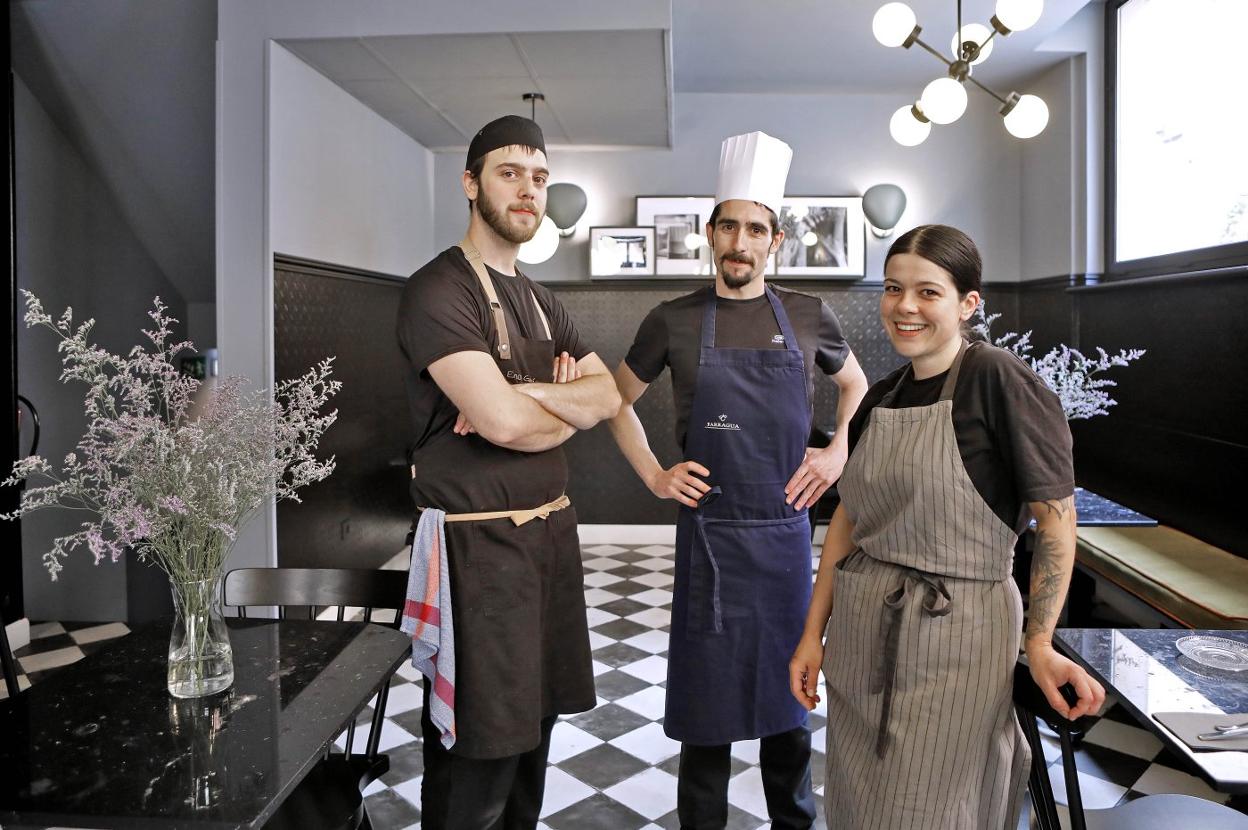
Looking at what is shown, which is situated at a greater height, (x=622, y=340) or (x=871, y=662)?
(x=622, y=340)

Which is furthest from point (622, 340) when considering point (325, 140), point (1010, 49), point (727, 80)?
point (1010, 49)

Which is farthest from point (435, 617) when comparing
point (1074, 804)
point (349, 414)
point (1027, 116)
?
point (349, 414)

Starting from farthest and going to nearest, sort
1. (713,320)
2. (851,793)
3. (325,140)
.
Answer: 1. (325,140)
2. (713,320)
3. (851,793)

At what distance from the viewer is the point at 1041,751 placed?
1.46 metres

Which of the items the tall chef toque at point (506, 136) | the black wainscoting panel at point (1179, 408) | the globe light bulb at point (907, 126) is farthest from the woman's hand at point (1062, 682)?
the black wainscoting panel at point (1179, 408)

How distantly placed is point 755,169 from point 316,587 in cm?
163

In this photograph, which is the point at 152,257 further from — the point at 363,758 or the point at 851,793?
the point at 851,793

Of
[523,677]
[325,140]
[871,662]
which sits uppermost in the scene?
[325,140]

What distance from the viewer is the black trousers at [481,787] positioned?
1.94 meters

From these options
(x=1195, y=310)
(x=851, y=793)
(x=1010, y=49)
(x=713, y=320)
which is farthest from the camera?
(x=1010, y=49)

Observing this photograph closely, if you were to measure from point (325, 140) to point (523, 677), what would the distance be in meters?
3.71

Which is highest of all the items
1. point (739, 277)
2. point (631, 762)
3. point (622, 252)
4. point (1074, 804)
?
point (622, 252)

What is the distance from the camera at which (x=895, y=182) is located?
21.0ft

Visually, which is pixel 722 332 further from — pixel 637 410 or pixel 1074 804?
pixel 637 410
